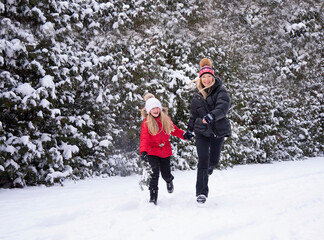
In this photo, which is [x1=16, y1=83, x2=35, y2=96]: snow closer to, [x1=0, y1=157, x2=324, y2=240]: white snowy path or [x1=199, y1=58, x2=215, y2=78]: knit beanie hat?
[x1=0, y1=157, x2=324, y2=240]: white snowy path

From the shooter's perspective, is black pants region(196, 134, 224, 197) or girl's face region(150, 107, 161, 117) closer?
black pants region(196, 134, 224, 197)

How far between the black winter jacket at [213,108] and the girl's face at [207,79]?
7 cm

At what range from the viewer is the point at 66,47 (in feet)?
21.2

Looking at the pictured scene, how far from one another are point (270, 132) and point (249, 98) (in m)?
1.65

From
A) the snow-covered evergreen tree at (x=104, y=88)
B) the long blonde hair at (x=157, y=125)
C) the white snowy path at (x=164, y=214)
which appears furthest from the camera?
the snow-covered evergreen tree at (x=104, y=88)

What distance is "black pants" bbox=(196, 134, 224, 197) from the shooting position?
3.99m

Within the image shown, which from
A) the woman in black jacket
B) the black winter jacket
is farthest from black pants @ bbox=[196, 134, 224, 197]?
the black winter jacket

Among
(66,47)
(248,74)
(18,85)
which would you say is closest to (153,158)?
(18,85)

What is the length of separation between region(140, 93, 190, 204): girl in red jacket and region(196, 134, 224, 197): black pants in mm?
446

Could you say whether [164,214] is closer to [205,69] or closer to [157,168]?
[157,168]

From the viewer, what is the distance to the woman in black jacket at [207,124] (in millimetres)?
3990

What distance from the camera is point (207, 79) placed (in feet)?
13.7

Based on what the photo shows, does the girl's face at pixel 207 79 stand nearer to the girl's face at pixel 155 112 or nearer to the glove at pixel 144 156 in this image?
the girl's face at pixel 155 112

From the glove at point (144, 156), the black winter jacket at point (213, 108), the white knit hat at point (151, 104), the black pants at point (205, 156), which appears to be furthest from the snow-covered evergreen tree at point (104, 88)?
the black pants at point (205, 156)
